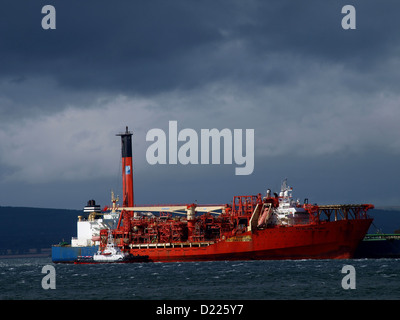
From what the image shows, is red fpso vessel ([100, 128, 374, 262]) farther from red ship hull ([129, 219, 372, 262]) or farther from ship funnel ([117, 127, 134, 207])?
ship funnel ([117, 127, 134, 207])

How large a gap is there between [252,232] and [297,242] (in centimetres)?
590

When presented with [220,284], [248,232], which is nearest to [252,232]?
[248,232]

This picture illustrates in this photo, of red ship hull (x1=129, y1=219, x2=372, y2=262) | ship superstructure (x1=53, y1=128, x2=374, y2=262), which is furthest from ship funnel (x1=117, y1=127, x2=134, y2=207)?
red ship hull (x1=129, y1=219, x2=372, y2=262)

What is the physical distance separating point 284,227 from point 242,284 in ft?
95.7

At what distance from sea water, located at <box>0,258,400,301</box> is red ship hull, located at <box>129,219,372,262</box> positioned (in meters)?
5.76

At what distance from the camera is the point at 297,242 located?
307 ft

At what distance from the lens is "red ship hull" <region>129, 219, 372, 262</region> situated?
306ft

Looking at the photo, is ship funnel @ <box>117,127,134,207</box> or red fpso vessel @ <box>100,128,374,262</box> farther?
ship funnel @ <box>117,127,134,207</box>

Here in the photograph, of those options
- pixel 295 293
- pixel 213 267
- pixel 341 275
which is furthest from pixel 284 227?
pixel 295 293

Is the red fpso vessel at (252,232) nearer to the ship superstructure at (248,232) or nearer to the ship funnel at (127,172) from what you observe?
the ship superstructure at (248,232)

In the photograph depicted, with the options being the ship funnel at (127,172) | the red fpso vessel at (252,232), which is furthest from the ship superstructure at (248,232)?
the ship funnel at (127,172)
